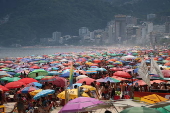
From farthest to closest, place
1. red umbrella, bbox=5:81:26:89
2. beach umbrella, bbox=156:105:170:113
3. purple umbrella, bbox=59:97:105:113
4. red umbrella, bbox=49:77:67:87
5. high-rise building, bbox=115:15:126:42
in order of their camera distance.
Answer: high-rise building, bbox=115:15:126:42 < red umbrella, bbox=49:77:67:87 < red umbrella, bbox=5:81:26:89 < purple umbrella, bbox=59:97:105:113 < beach umbrella, bbox=156:105:170:113

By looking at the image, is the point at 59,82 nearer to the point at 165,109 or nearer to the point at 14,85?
the point at 14,85

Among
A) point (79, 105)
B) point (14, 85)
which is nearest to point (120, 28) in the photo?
point (14, 85)

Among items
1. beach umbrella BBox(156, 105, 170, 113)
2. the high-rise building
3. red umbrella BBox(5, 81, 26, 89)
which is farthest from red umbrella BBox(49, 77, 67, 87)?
the high-rise building

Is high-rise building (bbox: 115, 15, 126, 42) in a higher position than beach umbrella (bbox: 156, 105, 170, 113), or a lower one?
higher

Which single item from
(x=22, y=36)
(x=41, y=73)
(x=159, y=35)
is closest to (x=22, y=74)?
(x=41, y=73)

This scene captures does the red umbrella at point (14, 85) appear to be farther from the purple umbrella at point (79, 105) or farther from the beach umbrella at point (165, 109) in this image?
the beach umbrella at point (165, 109)

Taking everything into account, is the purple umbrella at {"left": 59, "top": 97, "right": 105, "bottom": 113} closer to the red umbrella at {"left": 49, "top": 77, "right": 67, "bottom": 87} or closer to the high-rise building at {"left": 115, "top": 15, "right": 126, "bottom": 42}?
the red umbrella at {"left": 49, "top": 77, "right": 67, "bottom": 87}

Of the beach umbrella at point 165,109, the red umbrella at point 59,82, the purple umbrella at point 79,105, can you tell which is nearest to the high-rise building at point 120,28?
the red umbrella at point 59,82

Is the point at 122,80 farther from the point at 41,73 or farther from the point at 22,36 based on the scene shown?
the point at 22,36
